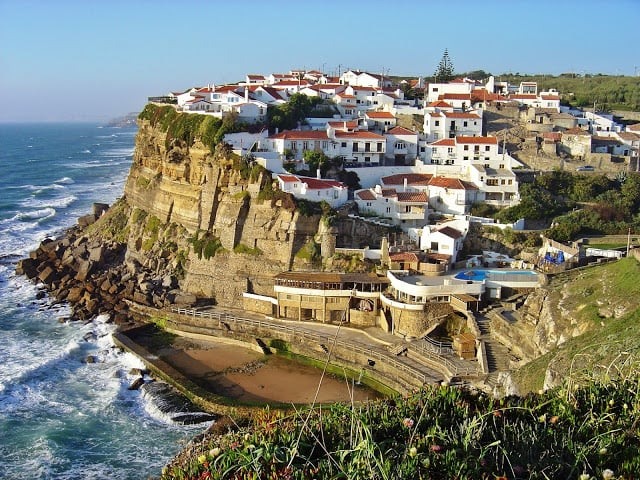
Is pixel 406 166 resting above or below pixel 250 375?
above

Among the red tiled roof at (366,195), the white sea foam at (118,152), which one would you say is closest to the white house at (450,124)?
the red tiled roof at (366,195)

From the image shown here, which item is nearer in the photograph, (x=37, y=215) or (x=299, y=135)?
(x=299, y=135)

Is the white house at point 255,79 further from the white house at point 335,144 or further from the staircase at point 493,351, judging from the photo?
the staircase at point 493,351

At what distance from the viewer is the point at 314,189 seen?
34000 mm

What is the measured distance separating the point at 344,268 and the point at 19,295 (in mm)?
20428

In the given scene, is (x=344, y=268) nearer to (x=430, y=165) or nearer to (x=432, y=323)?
(x=432, y=323)

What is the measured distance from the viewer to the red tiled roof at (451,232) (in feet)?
103

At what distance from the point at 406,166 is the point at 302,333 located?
16411 mm

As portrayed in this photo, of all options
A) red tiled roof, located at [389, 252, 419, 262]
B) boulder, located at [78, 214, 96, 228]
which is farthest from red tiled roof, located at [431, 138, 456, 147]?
boulder, located at [78, 214, 96, 228]

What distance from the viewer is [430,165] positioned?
40.2m

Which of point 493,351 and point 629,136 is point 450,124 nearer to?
point 629,136

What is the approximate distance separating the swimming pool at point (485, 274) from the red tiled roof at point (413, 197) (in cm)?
650

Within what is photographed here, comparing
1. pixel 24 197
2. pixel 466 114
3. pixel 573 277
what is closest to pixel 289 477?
pixel 573 277

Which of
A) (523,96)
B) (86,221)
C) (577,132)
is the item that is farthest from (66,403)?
(523,96)
